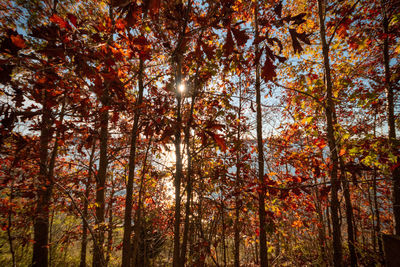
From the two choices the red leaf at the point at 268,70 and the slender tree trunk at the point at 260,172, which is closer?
the red leaf at the point at 268,70

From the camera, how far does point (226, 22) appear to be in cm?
110

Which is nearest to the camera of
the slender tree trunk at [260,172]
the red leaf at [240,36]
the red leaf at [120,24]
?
the red leaf at [240,36]

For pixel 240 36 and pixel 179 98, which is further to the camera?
pixel 179 98

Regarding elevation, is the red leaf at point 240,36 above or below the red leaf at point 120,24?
below

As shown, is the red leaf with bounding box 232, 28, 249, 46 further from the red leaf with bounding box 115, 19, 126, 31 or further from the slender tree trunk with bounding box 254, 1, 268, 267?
the slender tree trunk with bounding box 254, 1, 268, 267

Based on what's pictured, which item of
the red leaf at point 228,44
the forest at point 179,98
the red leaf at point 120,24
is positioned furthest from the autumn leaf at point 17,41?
the red leaf at point 228,44

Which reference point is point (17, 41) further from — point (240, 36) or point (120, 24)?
point (240, 36)

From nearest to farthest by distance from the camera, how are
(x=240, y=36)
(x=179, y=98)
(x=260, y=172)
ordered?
(x=240, y=36), (x=179, y=98), (x=260, y=172)

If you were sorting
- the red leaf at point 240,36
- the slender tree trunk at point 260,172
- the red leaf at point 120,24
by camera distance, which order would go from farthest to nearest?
the slender tree trunk at point 260,172 → the red leaf at point 120,24 → the red leaf at point 240,36

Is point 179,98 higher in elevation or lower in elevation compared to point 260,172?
higher

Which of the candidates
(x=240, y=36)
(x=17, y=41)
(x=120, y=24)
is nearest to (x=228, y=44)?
(x=240, y=36)

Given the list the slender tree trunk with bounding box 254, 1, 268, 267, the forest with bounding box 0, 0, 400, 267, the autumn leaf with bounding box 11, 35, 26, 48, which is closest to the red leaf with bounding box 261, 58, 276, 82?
the forest with bounding box 0, 0, 400, 267

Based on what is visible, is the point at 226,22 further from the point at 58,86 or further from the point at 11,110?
the point at 11,110

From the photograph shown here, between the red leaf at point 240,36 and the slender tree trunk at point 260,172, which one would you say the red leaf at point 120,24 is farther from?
the slender tree trunk at point 260,172
